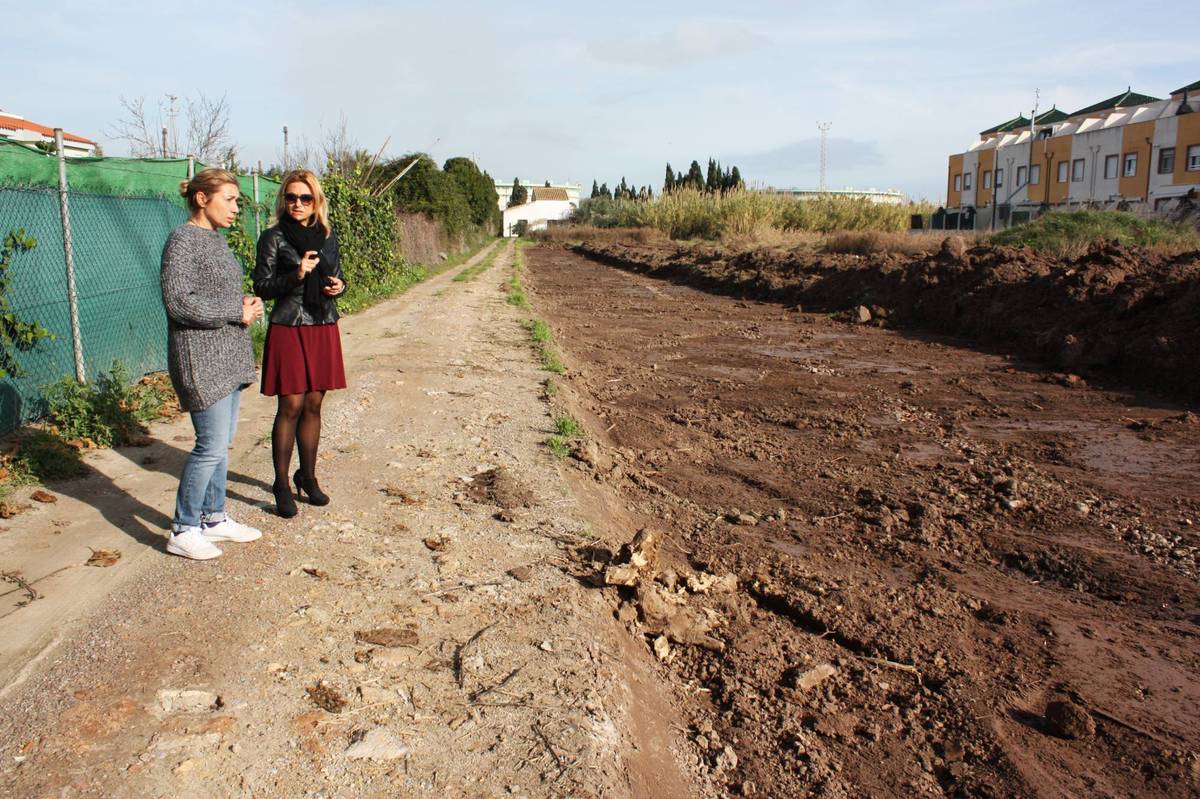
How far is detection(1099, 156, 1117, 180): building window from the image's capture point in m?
47.0

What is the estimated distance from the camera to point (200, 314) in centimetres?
394

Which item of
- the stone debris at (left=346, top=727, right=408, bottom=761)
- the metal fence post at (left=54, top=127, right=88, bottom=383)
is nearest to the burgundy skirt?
the stone debris at (left=346, top=727, right=408, bottom=761)

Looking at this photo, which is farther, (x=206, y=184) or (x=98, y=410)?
(x=98, y=410)

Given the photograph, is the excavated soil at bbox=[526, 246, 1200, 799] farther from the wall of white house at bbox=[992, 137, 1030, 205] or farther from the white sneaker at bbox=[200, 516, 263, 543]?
the wall of white house at bbox=[992, 137, 1030, 205]

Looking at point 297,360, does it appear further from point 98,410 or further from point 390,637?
point 98,410

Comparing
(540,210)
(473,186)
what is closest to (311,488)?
(473,186)

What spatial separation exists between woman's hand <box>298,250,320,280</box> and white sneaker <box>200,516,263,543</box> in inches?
48.0

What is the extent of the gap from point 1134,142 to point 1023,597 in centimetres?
4974

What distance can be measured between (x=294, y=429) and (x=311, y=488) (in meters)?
0.40

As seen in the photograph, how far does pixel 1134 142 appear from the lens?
4547 centimetres

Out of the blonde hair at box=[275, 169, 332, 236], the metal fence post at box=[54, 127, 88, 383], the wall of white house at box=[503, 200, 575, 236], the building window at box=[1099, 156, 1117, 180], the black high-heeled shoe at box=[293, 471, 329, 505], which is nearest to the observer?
the blonde hair at box=[275, 169, 332, 236]

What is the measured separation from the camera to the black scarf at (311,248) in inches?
174

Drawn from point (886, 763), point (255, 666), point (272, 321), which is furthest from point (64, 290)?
point (886, 763)

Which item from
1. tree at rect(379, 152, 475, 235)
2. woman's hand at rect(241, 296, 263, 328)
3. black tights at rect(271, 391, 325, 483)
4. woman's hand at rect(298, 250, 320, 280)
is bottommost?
black tights at rect(271, 391, 325, 483)
